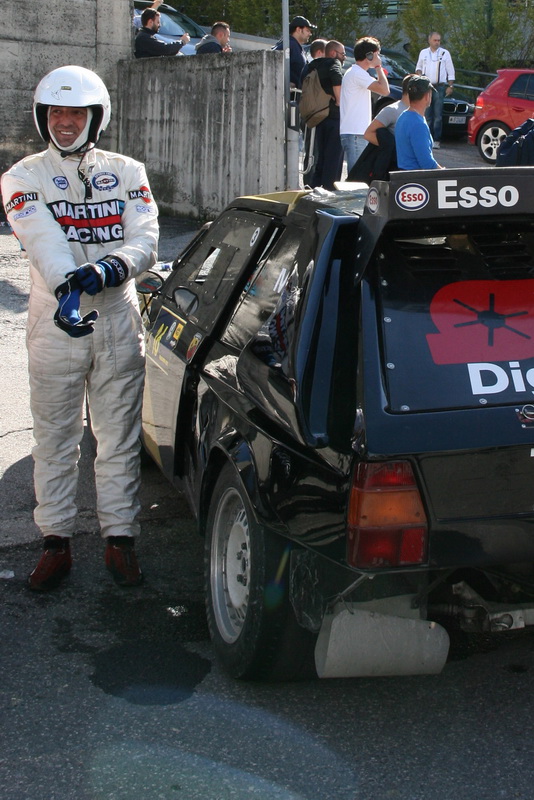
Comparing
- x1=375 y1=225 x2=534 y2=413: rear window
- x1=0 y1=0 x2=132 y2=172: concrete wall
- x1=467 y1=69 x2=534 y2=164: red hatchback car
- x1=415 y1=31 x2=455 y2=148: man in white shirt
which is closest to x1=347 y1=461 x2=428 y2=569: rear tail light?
x1=375 y1=225 x2=534 y2=413: rear window

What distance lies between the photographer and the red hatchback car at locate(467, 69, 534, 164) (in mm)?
16766

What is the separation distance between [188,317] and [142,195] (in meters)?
0.54

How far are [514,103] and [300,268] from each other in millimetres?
14749

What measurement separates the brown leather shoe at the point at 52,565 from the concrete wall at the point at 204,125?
323 inches

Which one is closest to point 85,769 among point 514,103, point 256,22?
point 514,103

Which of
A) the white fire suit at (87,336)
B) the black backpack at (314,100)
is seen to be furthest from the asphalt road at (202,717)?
the black backpack at (314,100)

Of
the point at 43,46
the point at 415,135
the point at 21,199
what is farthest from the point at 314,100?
the point at 21,199

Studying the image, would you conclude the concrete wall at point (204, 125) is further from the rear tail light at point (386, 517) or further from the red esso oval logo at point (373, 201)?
the rear tail light at point (386, 517)

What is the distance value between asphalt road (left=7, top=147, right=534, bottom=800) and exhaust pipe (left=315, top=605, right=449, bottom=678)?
0.23 metres

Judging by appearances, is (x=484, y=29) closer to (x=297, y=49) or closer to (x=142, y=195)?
(x=297, y=49)

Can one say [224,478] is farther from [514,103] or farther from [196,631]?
[514,103]

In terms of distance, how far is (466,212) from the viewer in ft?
9.87

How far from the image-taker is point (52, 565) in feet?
14.0

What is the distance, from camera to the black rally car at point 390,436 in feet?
9.24
